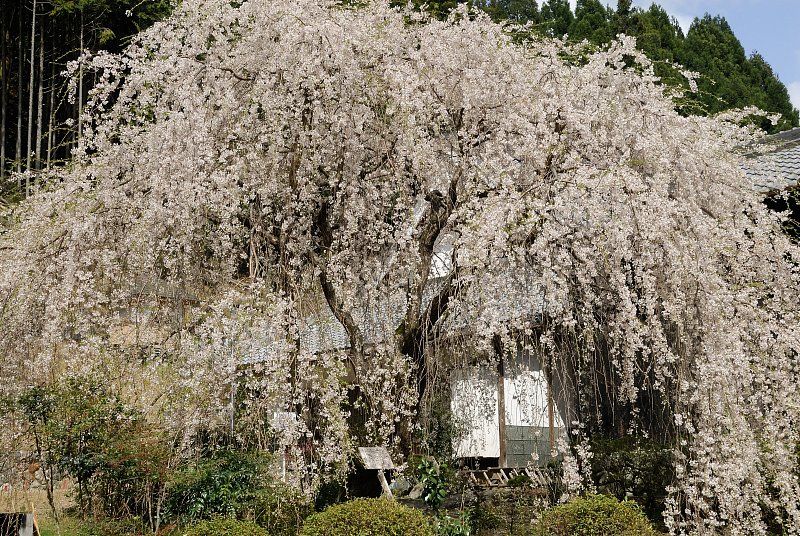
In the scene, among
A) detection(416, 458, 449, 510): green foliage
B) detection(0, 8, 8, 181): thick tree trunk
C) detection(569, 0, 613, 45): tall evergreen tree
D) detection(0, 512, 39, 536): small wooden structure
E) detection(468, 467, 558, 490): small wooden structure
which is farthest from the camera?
detection(569, 0, 613, 45): tall evergreen tree

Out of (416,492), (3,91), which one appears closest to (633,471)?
(416,492)

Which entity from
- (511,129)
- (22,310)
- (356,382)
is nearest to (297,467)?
(356,382)

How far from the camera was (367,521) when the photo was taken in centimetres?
484

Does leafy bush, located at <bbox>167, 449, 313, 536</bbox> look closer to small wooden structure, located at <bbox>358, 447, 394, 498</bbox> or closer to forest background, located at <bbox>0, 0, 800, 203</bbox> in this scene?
small wooden structure, located at <bbox>358, 447, 394, 498</bbox>

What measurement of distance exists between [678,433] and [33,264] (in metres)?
4.90

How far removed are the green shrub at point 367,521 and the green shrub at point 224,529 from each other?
32 centimetres

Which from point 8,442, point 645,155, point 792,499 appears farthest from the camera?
point 8,442

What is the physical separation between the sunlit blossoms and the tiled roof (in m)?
2.08

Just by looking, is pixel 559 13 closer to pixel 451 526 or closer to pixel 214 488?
pixel 451 526

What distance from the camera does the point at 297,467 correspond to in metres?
5.58

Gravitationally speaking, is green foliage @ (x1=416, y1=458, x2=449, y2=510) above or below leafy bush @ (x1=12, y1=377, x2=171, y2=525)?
below

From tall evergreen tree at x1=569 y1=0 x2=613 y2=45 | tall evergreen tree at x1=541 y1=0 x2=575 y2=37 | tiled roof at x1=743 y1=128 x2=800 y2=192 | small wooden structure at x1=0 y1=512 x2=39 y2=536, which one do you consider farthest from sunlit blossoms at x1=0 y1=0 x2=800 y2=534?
tall evergreen tree at x1=541 y1=0 x2=575 y2=37

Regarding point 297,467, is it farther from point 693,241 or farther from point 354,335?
point 693,241

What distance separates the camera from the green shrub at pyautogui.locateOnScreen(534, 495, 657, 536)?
490 centimetres
